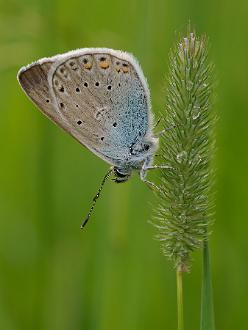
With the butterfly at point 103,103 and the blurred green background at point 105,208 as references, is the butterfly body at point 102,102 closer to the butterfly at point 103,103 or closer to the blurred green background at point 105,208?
the butterfly at point 103,103

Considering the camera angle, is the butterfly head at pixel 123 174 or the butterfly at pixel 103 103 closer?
the butterfly at pixel 103 103

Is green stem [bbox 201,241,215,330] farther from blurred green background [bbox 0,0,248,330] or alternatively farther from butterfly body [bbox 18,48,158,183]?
blurred green background [bbox 0,0,248,330]

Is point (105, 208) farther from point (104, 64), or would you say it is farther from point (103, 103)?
point (104, 64)

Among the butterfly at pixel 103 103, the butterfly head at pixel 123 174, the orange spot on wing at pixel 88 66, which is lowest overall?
the butterfly head at pixel 123 174

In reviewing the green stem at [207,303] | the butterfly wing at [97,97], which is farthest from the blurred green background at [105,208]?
the green stem at [207,303]

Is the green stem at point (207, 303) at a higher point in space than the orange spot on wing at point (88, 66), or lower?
lower

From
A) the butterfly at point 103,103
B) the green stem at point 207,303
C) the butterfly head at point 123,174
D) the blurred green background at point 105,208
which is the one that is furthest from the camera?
the blurred green background at point 105,208

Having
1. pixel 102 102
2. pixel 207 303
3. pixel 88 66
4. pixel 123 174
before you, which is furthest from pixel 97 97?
pixel 207 303
